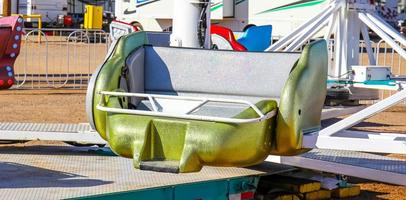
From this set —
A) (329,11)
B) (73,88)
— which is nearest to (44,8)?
(73,88)

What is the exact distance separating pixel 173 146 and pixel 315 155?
2479mm

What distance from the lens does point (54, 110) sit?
49.8ft

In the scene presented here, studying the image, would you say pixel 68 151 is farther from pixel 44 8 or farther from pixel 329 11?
pixel 44 8

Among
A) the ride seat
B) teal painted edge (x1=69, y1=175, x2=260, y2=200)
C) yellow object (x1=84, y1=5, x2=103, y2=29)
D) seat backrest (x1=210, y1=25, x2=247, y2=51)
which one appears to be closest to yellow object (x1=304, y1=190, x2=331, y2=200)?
teal painted edge (x1=69, y1=175, x2=260, y2=200)

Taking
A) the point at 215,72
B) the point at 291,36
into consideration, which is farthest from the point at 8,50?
the point at 215,72

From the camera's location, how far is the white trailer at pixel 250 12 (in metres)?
30.6

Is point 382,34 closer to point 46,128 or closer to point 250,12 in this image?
point 46,128

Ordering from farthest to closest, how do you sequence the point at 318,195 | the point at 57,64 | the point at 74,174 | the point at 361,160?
the point at 57,64 → the point at 361,160 → the point at 318,195 → the point at 74,174

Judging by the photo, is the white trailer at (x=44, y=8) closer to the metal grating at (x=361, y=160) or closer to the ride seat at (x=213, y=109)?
the metal grating at (x=361, y=160)

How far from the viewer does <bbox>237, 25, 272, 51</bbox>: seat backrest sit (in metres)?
15.4

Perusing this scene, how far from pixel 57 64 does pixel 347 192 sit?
50.5ft

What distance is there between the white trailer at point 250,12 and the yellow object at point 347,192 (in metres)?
21.0

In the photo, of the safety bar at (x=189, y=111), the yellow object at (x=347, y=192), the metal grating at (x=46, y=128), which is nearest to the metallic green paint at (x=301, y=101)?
the safety bar at (x=189, y=111)

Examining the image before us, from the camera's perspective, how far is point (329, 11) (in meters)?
12.2
